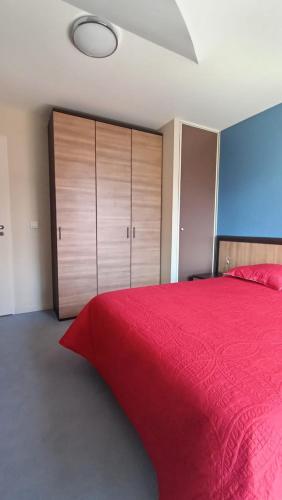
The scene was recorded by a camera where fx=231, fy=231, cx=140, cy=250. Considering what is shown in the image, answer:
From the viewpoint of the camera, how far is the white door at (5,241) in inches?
106

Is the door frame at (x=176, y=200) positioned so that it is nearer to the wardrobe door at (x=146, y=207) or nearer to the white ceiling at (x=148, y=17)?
the wardrobe door at (x=146, y=207)

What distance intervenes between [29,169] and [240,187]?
2.66 metres

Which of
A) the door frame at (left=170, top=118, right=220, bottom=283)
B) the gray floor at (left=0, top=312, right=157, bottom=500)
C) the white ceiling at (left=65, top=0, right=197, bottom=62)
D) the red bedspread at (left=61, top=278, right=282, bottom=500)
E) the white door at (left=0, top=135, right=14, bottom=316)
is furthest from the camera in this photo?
the door frame at (left=170, top=118, right=220, bottom=283)

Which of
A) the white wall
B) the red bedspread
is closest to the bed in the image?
the red bedspread

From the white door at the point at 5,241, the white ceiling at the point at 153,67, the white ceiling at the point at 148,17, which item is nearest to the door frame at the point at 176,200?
the white ceiling at the point at 153,67

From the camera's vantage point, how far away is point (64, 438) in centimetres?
123

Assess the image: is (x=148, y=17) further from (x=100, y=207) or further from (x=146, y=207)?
(x=146, y=207)

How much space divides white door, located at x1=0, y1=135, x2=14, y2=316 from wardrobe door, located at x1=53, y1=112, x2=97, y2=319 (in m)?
0.67

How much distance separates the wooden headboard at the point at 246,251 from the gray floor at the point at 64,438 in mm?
2114

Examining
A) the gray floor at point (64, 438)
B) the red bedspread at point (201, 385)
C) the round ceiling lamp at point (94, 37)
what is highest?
the round ceiling lamp at point (94, 37)

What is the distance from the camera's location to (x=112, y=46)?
5.57 feet

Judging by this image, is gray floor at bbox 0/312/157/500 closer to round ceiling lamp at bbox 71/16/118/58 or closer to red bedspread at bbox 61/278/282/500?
red bedspread at bbox 61/278/282/500

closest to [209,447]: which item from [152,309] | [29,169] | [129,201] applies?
[152,309]

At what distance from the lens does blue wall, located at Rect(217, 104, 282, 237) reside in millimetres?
2537
